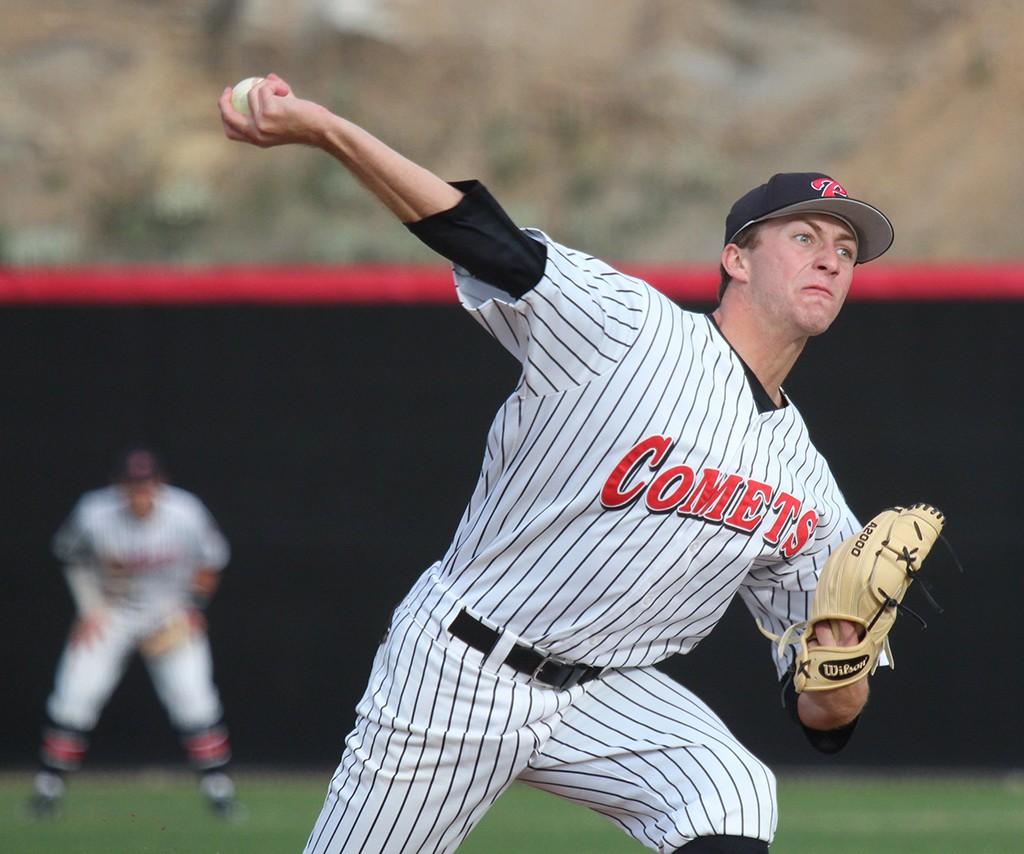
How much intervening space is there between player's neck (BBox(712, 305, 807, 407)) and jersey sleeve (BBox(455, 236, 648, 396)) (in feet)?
1.13

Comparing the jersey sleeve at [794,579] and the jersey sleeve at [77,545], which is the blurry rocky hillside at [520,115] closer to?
the jersey sleeve at [77,545]

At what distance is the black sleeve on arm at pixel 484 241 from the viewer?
3.14 m

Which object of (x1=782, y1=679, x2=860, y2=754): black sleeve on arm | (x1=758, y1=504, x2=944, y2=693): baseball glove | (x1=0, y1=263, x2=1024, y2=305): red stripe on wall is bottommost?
(x1=782, y1=679, x2=860, y2=754): black sleeve on arm

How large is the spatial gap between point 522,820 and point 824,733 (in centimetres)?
513

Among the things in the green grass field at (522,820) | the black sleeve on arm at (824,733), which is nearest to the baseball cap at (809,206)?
the black sleeve on arm at (824,733)

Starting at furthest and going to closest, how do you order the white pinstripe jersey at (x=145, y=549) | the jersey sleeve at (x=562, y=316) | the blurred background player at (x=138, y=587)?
the white pinstripe jersey at (x=145, y=549) → the blurred background player at (x=138, y=587) → the jersey sleeve at (x=562, y=316)

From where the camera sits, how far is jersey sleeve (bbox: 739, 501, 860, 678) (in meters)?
3.96

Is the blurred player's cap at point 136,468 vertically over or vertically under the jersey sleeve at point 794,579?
over

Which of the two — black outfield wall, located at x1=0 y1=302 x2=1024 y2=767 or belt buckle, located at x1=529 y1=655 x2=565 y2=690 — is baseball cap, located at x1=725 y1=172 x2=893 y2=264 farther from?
black outfield wall, located at x1=0 y1=302 x2=1024 y2=767

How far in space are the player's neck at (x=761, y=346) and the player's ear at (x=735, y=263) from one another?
0.26 ft

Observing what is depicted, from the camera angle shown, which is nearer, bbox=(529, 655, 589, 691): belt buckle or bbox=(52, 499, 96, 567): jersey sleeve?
bbox=(529, 655, 589, 691): belt buckle

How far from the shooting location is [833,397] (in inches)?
412

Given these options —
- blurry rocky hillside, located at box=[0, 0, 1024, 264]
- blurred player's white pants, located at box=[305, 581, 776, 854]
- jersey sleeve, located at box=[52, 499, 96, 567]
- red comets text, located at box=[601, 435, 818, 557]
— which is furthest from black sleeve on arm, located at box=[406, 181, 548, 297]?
blurry rocky hillside, located at box=[0, 0, 1024, 264]

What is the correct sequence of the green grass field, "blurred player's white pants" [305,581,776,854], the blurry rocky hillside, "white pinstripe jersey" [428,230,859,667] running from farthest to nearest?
1. the blurry rocky hillside
2. the green grass field
3. "blurred player's white pants" [305,581,776,854]
4. "white pinstripe jersey" [428,230,859,667]
